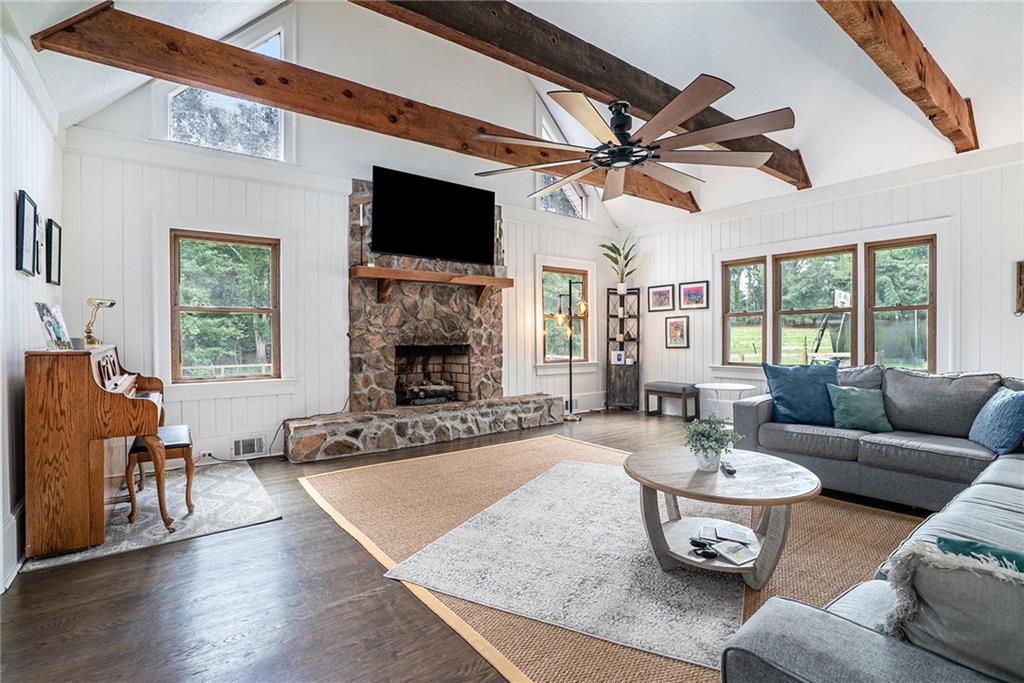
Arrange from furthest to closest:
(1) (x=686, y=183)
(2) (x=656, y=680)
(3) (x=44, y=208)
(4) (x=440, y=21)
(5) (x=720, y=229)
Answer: (5) (x=720, y=229)
(1) (x=686, y=183)
(3) (x=44, y=208)
(4) (x=440, y=21)
(2) (x=656, y=680)

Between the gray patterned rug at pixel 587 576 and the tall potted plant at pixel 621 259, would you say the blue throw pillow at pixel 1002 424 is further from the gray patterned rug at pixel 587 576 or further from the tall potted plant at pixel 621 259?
the tall potted plant at pixel 621 259

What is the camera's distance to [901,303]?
5219 millimetres

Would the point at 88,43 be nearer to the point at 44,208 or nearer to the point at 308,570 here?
the point at 44,208

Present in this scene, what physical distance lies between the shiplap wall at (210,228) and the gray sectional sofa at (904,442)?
425 cm

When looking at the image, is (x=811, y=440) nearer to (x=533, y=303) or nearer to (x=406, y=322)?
(x=533, y=303)

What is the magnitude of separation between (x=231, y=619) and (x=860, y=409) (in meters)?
4.23

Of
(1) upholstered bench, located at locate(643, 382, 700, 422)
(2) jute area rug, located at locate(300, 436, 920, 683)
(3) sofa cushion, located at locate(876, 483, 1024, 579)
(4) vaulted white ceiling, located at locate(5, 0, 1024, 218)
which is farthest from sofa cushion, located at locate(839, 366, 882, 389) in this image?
(1) upholstered bench, located at locate(643, 382, 700, 422)

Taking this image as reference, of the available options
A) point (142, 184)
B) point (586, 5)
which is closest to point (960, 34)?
point (586, 5)

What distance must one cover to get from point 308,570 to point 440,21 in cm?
310

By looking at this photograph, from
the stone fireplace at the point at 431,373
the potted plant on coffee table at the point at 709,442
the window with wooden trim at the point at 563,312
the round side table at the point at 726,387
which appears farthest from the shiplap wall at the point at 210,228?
the round side table at the point at 726,387

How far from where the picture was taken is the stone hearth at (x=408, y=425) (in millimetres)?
4742

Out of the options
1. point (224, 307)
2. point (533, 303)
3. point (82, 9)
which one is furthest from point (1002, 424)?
point (224, 307)

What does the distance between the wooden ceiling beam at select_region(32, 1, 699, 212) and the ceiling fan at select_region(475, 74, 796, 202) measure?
1.92 ft

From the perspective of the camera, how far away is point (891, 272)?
530 cm
